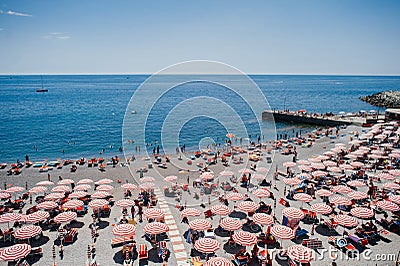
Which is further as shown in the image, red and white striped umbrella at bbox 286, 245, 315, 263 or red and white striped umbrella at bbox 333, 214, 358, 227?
red and white striped umbrella at bbox 333, 214, 358, 227

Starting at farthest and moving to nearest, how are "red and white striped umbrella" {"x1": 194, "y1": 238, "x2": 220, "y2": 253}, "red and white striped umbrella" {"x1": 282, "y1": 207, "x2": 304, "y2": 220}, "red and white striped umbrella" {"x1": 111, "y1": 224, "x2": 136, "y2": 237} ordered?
1. "red and white striped umbrella" {"x1": 282, "y1": 207, "x2": 304, "y2": 220}
2. "red and white striped umbrella" {"x1": 111, "y1": 224, "x2": 136, "y2": 237}
3. "red and white striped umbrella" {"x1": 194, "y1": 238, "x2": 220, "y2": 253}

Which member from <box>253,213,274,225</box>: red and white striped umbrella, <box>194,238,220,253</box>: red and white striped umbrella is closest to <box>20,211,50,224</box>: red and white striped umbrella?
<box>194,238,220,253</box>: red and white striped umbrella

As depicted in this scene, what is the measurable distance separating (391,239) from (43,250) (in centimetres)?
2051

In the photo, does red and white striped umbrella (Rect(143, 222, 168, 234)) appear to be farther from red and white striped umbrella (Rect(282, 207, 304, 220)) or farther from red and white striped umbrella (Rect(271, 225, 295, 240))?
red and white striped umbrella (Rect(282, 207, 304, 220))

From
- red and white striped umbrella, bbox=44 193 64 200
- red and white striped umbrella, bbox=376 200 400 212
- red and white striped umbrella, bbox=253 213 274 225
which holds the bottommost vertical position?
red and white striped umbrella, bbox=44 193 64 200

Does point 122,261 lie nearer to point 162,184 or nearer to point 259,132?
point 162,184

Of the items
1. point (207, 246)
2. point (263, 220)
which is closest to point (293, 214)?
point (263, 220)

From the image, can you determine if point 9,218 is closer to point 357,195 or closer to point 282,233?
point 282,233

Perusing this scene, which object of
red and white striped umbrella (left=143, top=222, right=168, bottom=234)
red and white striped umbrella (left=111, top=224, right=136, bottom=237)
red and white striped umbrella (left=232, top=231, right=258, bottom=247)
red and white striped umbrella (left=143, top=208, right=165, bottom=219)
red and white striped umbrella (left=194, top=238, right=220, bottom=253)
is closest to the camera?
red and white striped umbrella (left=194, top=238, right=220, bottom=253)

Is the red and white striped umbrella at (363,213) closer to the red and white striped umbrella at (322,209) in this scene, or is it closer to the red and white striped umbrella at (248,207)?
the red and white striped umbrella at (322,209)

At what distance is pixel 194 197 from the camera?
24.9 meters

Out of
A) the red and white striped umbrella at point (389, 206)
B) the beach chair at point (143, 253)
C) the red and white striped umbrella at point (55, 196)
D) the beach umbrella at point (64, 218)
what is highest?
the red and white striped umbrella at point (389, 206)

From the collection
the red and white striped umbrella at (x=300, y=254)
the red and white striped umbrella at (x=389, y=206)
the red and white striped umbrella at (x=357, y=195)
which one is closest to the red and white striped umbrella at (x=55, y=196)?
the red and white striped umbrella at (x=300, y=254)

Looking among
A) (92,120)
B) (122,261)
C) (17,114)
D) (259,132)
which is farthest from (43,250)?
(17,114)
